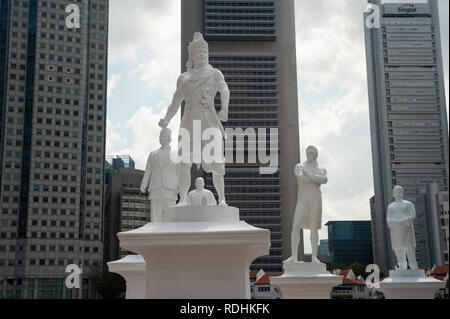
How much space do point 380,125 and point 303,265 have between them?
201 feet

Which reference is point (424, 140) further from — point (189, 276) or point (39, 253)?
point (189, 276)

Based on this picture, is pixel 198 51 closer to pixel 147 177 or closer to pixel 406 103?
→ pixel 147 177

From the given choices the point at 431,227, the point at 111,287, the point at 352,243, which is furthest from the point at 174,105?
the point at 352,243

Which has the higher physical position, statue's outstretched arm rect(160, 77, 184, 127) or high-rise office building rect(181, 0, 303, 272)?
high-rise office building rect(181, 0, 303, 272)

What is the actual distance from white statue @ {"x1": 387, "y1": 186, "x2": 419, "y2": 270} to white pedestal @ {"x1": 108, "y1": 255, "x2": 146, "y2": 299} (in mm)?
6090

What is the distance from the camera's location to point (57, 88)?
69.7m

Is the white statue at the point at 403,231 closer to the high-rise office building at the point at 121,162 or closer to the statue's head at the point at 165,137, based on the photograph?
the statue's head at the point at 165,137

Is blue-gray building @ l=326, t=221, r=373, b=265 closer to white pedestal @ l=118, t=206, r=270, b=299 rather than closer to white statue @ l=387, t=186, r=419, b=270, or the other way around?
white statue @ l=387, t=186, r=419, b=270

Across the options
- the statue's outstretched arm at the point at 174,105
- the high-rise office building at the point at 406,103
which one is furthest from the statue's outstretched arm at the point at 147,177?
the high-rise office building at the point at 406,103

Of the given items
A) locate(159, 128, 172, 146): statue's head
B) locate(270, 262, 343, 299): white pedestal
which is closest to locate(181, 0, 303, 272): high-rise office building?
locate(159, 128, 172, 146): statue's head

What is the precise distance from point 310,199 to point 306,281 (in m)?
1.79

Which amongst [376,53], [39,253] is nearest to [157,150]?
[39,253]

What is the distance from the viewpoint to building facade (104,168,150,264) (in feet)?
261

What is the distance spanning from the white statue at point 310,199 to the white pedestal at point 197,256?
2810mm
